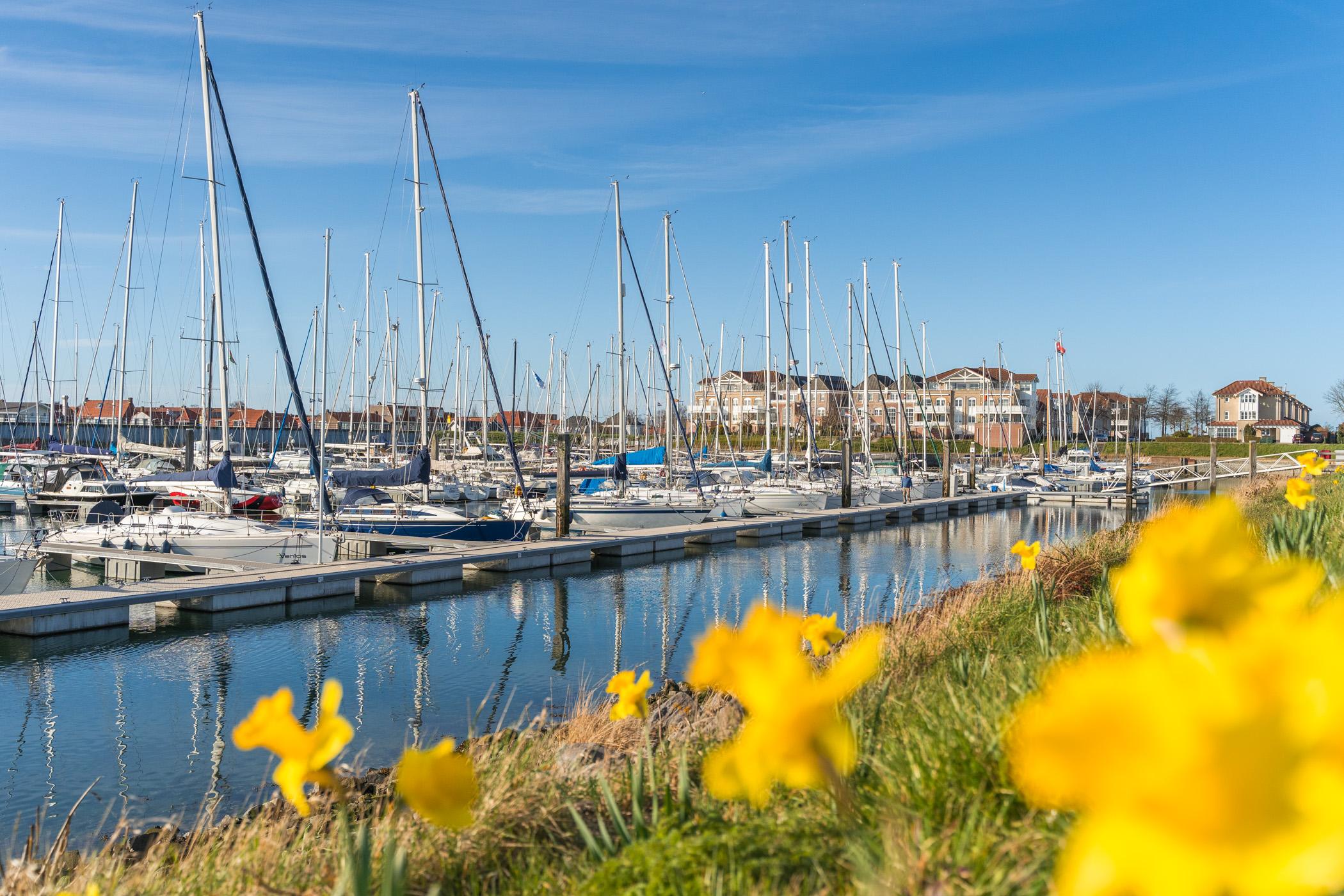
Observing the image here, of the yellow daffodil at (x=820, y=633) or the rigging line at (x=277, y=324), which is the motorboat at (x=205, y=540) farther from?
the yellow daffodil at (x=820, y=633)

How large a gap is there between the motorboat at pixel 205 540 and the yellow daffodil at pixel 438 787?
71.6 ft

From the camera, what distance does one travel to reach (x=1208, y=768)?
1076 millimetres

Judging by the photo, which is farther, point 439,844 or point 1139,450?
point 1139,450

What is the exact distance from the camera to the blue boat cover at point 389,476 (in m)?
30.2

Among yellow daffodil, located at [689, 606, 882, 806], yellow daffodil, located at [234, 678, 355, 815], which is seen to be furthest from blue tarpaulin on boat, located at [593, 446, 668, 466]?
yellow daffodil, located at [689, 606, 882, 806]

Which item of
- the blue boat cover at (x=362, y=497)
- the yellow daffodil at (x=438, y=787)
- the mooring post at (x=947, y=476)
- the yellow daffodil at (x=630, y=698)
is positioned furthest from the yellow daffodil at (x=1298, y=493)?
the mooring post at (x=947, y=476)

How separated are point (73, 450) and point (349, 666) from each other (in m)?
38.9

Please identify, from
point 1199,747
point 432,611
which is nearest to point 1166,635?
point 1199,747

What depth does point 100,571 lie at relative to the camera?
83.1 feet

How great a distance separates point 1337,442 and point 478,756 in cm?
11458

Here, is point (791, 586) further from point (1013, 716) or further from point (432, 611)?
point (1013, 716)

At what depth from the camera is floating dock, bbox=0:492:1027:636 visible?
17.5 meters

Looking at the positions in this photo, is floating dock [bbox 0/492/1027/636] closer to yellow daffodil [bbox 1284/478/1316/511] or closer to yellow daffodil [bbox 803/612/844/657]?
yellow daffodil [bbox 803/612/844/657]

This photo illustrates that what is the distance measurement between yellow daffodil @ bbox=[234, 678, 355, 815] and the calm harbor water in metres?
4.63
